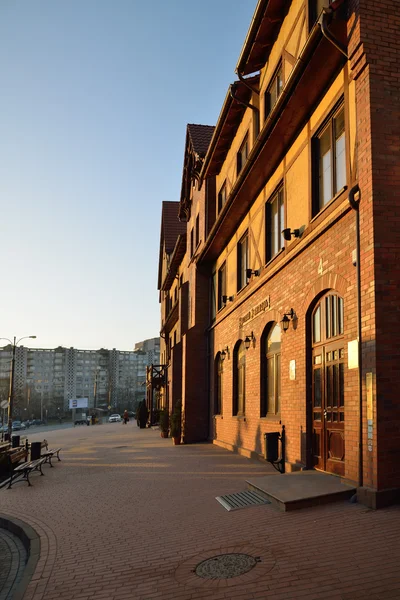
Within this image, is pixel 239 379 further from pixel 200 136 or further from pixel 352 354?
pixel 200 136

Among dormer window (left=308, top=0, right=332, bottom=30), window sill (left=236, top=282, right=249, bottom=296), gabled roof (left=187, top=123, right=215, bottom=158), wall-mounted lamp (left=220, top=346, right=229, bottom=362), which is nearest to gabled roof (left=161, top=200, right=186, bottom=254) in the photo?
gabled roof (left=187, top=123, right=215, bottom=158)

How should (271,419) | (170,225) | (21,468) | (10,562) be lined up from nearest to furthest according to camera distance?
(10,562) < (271,419) < (21,468) < (170,225)

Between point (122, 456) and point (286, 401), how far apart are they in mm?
7925

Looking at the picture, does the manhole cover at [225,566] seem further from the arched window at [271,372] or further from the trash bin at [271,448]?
the arched window at [271,372]

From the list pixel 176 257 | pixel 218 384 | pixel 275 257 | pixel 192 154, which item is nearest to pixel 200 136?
pixel 192 154

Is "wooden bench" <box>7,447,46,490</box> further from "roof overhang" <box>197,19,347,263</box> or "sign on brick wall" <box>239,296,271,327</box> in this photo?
"roof overhang" <box>197,19,347,263</box>

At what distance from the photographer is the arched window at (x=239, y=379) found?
15805 mm

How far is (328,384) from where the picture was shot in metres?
9.23

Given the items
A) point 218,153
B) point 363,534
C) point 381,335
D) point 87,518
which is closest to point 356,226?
point 381,335

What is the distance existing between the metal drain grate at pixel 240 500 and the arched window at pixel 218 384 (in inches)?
403

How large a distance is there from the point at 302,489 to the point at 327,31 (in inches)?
278

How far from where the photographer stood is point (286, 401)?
11.0 m

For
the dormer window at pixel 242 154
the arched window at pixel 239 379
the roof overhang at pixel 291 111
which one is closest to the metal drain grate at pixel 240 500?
the arched window at pixel 239 379

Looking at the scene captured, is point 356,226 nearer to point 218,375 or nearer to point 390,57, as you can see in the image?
point 390,57
